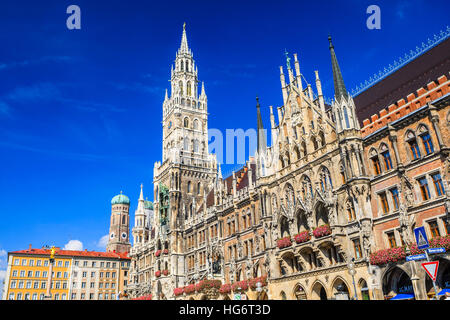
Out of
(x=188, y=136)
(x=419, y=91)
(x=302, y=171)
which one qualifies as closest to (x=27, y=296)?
(x=188, y=136)

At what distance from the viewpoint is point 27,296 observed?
85875mm

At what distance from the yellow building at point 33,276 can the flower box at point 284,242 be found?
6893cm

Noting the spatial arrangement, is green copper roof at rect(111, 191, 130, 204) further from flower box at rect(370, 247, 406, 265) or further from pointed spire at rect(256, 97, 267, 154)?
flower box at rect(370, 247, 406, 265)

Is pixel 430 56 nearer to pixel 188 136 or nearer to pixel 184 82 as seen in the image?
pixel 188 136

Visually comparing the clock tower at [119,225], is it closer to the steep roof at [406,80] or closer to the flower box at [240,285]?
the flower box at [240,285]

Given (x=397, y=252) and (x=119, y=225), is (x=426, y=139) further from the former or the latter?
(x=119, y=225)

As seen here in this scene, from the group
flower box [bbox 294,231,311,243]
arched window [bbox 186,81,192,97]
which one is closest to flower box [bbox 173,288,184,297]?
flower box [bbox 294,231,311,243]

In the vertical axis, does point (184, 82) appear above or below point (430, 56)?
above

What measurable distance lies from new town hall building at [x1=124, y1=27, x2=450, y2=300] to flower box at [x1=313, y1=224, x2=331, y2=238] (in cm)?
10

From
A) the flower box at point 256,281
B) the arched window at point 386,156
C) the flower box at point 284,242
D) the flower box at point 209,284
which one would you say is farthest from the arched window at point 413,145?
the flower box at point 209,284

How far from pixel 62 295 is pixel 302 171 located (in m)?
74.3

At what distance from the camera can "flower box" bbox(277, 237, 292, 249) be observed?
3461 centimetres

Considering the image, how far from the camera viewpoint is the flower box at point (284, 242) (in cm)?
3461
